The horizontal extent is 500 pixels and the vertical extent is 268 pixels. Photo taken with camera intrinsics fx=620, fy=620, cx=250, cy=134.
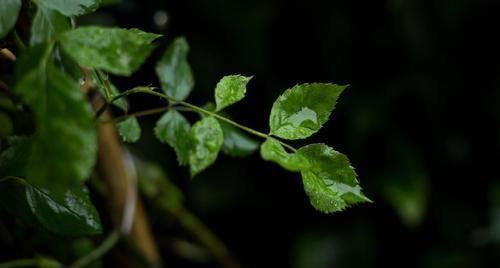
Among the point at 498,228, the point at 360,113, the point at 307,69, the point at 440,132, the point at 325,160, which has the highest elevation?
the point at 325,160

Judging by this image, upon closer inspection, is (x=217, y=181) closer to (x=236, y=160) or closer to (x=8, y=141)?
(x=236, y=160)

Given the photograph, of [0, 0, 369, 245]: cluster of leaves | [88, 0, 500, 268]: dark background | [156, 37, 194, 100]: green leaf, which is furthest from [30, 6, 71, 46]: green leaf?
[88, 0, 500, 268]: dark background

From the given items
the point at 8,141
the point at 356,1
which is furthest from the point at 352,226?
the point at 8,141

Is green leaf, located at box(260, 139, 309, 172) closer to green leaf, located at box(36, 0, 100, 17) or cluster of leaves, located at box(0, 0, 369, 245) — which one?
cluster of leaves, located at box(0, 0, 369, 245)

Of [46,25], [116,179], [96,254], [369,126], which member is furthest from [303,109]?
[369,126]

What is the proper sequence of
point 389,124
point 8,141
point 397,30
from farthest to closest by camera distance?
point 389,124 < point 397,30 < point 8,141

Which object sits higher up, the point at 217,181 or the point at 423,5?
the point at 423,5

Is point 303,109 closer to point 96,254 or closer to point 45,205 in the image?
point 45,205
